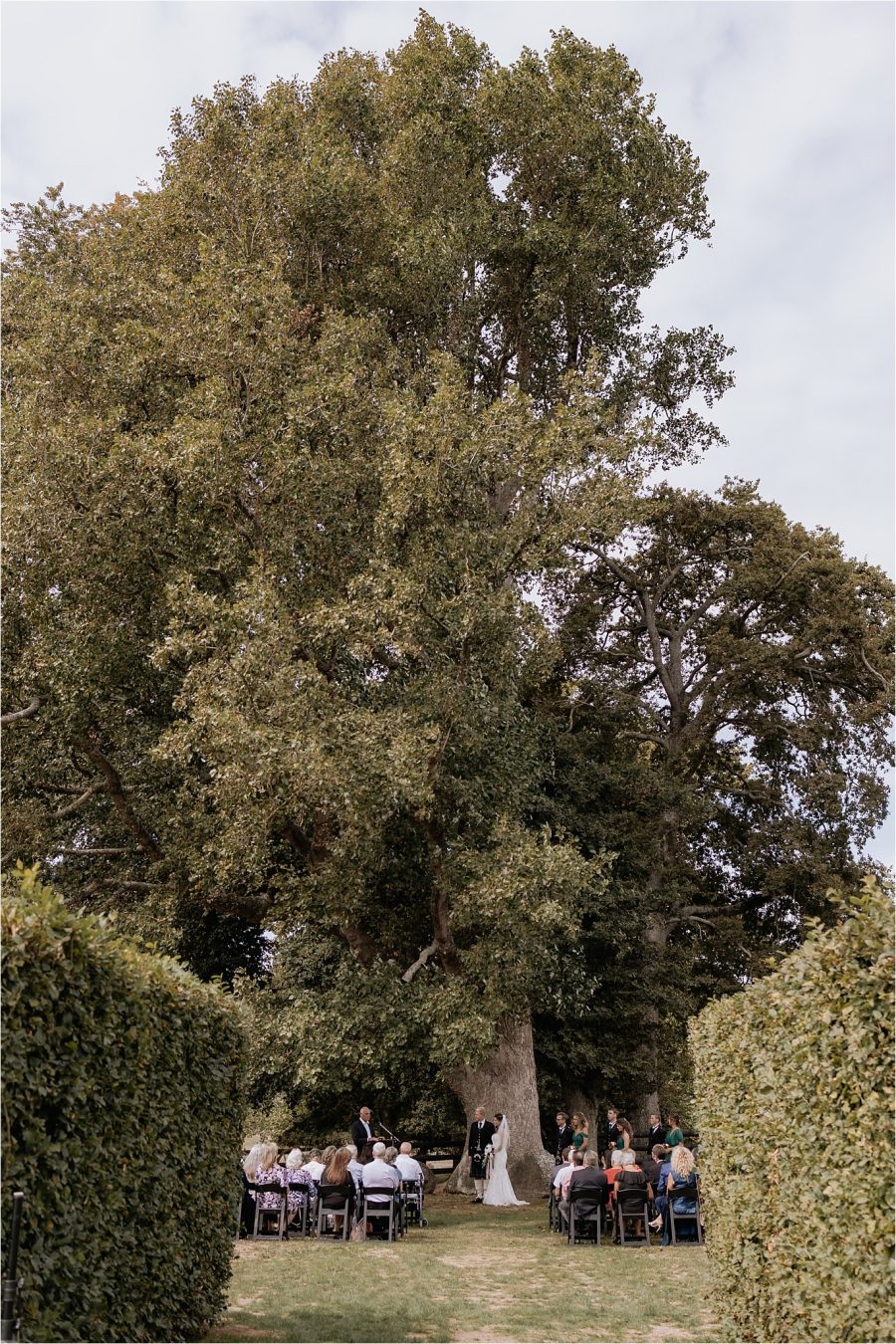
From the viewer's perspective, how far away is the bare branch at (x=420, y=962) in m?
19.3

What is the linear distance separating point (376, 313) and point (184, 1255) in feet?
59.2

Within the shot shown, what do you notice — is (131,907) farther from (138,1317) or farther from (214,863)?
(138,1317)

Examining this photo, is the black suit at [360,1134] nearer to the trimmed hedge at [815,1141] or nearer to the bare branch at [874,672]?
the trimmed hedge at [815,1141]

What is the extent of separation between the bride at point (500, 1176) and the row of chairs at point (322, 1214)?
161 inches

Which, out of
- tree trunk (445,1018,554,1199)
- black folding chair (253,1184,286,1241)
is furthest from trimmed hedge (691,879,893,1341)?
tree trunk (445,1018,554,1199)

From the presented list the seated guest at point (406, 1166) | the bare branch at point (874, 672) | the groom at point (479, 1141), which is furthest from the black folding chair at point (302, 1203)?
the bare branch at point (874, 672)

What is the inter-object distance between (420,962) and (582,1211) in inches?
209

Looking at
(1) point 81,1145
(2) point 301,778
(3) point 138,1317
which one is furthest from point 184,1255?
(2) point 301,778

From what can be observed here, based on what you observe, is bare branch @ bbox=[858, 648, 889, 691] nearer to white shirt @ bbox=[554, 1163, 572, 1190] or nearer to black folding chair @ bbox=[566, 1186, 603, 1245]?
white shirt @ bbox=[554, 1163, 572, 1190]

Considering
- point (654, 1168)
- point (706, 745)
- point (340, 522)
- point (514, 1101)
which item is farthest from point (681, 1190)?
point (706, 745)

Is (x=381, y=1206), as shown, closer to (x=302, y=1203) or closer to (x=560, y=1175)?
(x=302, y=1203)

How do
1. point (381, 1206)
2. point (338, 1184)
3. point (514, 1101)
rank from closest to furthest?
point (338, 1184) → point (381, 1206) → point (514, 1101)

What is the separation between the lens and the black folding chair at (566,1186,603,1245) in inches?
585

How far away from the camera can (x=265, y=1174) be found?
15141mm
